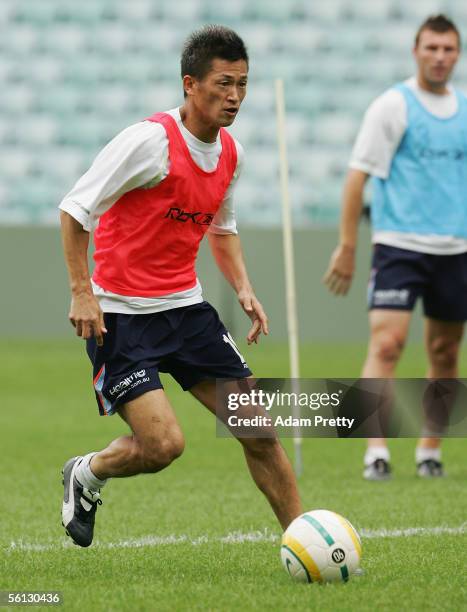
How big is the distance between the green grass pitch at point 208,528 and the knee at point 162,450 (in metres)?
0.42

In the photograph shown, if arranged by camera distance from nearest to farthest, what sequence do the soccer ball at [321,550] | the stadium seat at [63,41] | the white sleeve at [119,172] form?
the soccer ball at [321,550] → the white sleeve at [119,172] → the stadium seat at [63,41]

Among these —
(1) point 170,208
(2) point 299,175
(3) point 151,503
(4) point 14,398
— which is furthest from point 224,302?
(1) point 170,208

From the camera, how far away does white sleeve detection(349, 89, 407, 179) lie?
7.55 m

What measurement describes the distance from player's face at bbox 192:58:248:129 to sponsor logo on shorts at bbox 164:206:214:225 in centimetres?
37

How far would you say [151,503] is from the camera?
671cm

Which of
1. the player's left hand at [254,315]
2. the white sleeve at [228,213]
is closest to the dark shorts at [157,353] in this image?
the player's left hand at [254,315]

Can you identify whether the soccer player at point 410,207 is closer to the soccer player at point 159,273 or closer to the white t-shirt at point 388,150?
the white t-shirt at point 388,150

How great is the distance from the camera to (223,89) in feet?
16.1

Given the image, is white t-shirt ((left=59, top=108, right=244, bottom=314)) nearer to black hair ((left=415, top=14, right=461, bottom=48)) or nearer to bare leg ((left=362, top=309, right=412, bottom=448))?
bare leg ((left=362, top=309, right=412, bottom=448))

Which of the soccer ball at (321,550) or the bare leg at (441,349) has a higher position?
the soccer ball at (321,550)

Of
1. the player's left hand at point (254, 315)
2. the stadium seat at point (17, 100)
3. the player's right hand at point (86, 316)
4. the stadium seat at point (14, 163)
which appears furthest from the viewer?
the stadium seat at point (17, 100)

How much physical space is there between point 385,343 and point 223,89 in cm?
291

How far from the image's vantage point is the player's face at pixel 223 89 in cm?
491

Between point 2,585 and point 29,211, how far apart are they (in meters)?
13.7
